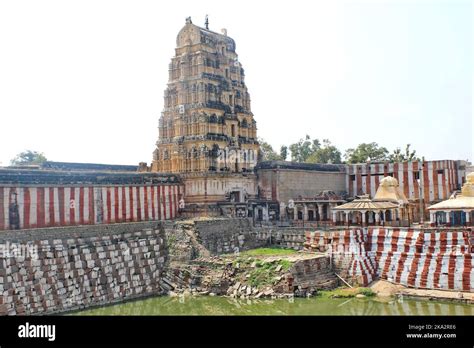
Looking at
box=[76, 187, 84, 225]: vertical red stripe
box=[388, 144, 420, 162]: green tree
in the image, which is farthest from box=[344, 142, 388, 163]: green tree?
box=[76, 187, 84, 225]: vertical red stripe

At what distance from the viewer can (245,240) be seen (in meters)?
35.0

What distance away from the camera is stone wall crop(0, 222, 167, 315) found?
23266mm

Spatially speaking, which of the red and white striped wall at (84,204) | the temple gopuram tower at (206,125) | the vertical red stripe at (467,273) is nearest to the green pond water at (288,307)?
the vertical red stripe at (467,273)

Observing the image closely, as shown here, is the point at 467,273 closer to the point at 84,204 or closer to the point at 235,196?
the point at 235,196

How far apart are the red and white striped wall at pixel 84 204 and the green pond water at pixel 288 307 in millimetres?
6417

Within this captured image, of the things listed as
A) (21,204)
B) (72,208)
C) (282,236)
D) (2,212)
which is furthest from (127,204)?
(282,236)

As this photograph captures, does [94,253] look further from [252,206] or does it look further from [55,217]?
[252,206]

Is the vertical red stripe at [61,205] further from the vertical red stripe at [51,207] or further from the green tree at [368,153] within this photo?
the green tree at [368,153]

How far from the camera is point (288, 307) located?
24672 millimetres

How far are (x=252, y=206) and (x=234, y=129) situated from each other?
592 cm

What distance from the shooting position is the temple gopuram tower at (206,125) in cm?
3853

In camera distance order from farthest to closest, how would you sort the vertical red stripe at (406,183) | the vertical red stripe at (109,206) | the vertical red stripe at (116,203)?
the vertical red stripe at (406,183), the vertical red stripe at (116,203), the vertical red stripe at (109,206)
